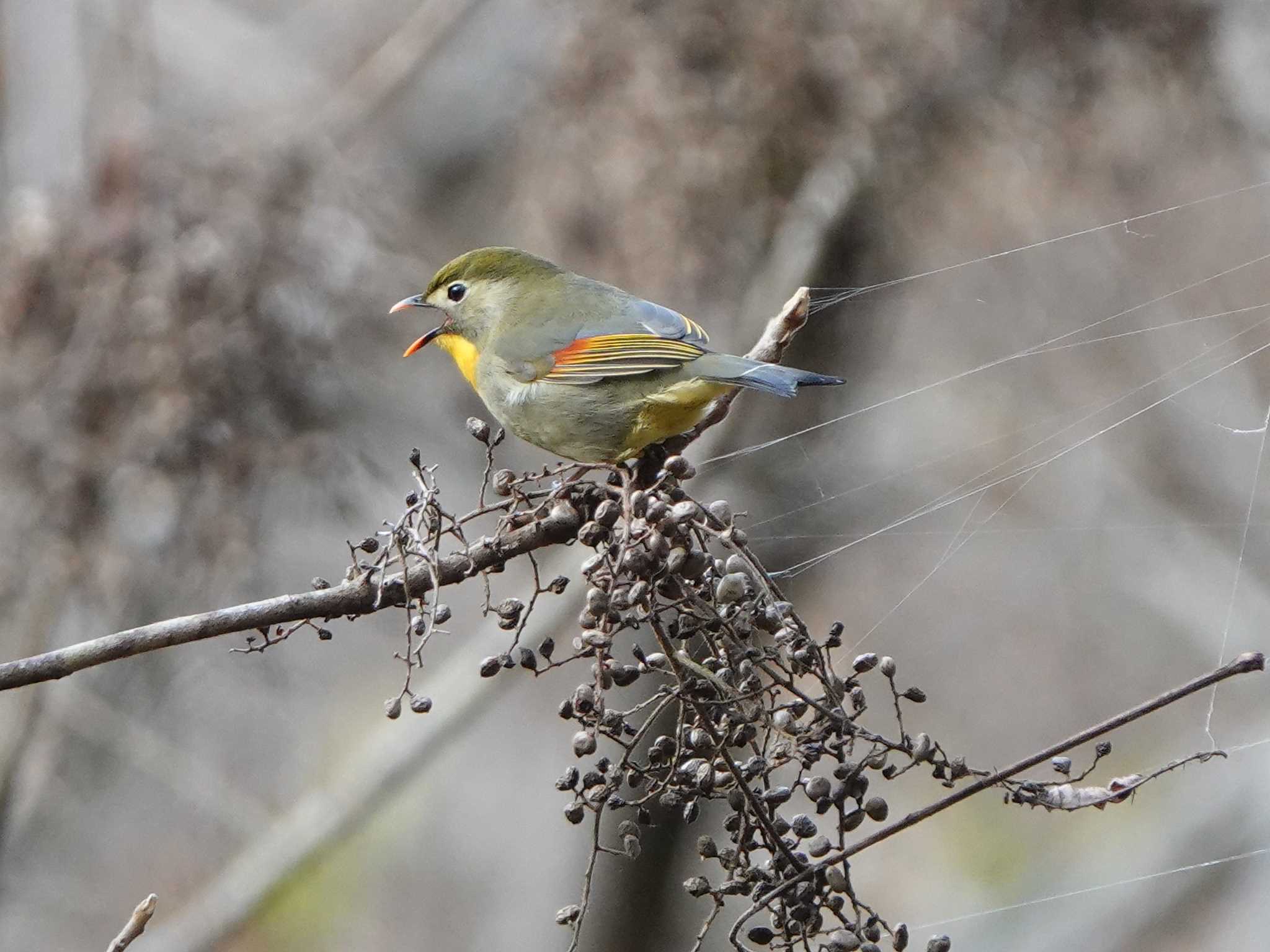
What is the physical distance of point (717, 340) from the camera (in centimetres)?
492

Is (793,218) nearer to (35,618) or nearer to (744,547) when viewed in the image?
(35,618)

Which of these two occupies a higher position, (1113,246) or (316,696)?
(316,696)

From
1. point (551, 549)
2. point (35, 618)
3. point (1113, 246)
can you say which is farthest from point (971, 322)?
point (35, 618)

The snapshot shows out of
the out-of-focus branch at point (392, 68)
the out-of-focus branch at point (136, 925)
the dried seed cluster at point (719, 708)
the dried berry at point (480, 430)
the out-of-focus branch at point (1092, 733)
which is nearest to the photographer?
the out-of-focus branch at point (1092, 733)

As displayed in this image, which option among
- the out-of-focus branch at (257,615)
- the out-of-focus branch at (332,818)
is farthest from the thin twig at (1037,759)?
the out-of-focus branch at (332,818)

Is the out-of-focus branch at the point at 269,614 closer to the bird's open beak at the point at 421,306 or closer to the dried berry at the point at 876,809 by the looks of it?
the dried berry at the point at 876,809

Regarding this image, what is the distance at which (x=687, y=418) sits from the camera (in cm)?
260

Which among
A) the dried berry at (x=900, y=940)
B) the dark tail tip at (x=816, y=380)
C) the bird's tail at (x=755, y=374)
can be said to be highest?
the bird's tail at (x=755, y=374)

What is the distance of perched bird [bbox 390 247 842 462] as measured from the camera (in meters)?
2.53

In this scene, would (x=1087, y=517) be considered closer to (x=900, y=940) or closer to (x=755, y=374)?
(x=755, y=374)

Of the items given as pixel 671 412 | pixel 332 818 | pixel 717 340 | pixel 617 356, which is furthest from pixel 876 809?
pixel 332 818

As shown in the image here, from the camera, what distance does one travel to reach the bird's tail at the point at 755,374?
7.24 ft

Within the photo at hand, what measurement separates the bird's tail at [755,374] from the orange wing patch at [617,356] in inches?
3.0

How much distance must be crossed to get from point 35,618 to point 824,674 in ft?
12.2
